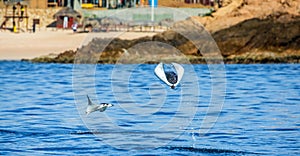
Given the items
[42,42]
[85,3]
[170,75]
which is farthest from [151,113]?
[85,3]

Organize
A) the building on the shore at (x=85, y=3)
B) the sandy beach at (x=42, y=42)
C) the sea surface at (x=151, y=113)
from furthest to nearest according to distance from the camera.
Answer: the building on the shore at (x=85, y=3) < the sandy beach at (x=42, y=42) < the sea surface at (x=151, y=113)

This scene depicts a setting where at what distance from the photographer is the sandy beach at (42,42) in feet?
186

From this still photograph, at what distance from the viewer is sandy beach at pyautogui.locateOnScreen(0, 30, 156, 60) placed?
56.7 metres

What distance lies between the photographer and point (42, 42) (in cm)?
5906

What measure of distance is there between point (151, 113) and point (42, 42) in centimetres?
3028

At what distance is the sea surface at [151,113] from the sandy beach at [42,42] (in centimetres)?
764

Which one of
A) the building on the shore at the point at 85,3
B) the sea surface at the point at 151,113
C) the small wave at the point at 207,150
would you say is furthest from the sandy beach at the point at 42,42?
the small wave at the point at 207,150

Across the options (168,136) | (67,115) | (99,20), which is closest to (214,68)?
(99,20)

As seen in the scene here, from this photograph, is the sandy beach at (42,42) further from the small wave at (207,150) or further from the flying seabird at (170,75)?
the small wave at (207,150)

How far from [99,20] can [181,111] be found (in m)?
37.3

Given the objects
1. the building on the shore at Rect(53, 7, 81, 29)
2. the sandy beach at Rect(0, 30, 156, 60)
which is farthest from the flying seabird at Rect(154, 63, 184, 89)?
the building on the shore at Rect(53, 7, 81, 29)

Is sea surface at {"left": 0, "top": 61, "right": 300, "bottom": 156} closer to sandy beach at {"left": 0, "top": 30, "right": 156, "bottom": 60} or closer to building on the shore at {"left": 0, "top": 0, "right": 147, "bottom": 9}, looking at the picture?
sandy beach at {"left": 0, "top": 30, "right": 156, "bottom": 60}

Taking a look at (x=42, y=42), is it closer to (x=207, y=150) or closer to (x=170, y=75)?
(x=170, y=75)

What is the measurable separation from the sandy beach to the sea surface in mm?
7643
